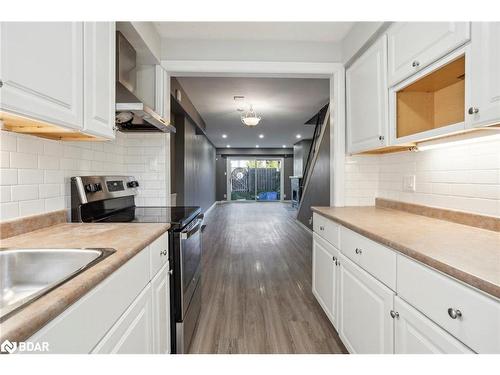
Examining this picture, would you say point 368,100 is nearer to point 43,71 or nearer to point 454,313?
point 454,313

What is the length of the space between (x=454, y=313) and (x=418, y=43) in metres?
1.43

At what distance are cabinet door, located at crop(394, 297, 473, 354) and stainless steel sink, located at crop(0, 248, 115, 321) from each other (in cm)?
118

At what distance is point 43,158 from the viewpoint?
1.48m

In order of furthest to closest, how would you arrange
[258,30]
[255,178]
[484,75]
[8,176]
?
[255,178], [258,30], [8,176], [484,75]

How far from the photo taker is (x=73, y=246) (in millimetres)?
1084

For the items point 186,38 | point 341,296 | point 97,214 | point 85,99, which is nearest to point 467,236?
point 341,296

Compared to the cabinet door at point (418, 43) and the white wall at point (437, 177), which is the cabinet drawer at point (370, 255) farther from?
the cabinet door at point (418, 43)

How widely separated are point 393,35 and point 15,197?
2375mm

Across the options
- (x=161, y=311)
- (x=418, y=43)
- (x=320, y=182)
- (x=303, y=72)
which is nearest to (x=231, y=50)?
(x=303, y=72)

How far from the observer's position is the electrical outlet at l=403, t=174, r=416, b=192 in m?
2.03

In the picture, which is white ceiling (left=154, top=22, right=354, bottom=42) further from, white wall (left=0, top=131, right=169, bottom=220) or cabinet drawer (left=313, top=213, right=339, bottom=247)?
cabinet drawer (left=313, top=213, right=339, bottom=247)

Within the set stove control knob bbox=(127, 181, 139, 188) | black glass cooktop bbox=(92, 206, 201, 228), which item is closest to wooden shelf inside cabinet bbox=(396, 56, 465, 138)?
Result: black glass cooktop bbox=(92, 206, 201, 228)

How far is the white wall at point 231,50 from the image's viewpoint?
8.20ft
